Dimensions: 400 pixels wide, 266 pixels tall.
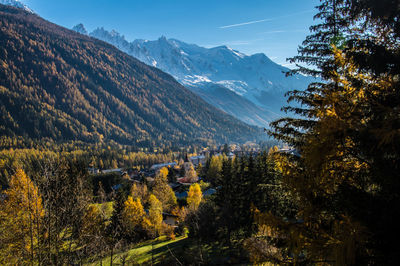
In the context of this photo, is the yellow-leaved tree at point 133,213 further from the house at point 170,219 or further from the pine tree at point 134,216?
the house at point 170,219

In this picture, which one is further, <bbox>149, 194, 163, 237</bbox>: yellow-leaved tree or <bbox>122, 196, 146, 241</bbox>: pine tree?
<bbox>149, 194, 163, 237</bbox>: yellow-leaved tree

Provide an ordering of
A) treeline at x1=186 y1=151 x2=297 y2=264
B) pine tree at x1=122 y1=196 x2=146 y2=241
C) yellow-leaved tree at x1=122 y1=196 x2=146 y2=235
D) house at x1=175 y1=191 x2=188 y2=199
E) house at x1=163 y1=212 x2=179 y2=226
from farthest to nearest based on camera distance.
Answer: house at x1=175 y1=191 x2=188 y2=199 → house at x1=163 y1=212 x2=179 y2=226 → yellow-leaved tree at x1=122 y1=196 x2=146 y2=235 → pine tree at x1=122 y1=196 x2=146 y2=241 → treeline at x1=186 y1=151 x2=297 y2=264

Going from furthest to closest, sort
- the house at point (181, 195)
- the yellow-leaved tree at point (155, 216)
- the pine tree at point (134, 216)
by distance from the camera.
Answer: the house at point (181, 195), the yellow-leaved tree at point (155, 216), the pine tree at point (134, 216)

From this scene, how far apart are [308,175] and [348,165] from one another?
114 cm

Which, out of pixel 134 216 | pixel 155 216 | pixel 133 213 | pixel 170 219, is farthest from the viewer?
pixel 170 219

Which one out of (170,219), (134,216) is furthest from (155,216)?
(170,219)

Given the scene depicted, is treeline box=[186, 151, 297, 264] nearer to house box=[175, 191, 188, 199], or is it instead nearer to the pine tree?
the pine tree

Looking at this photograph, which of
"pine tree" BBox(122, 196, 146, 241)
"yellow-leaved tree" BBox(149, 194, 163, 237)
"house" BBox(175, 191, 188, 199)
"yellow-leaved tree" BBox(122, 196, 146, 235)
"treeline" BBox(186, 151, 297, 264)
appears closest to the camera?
"treeline" BBox(186, 151, 297, 264)

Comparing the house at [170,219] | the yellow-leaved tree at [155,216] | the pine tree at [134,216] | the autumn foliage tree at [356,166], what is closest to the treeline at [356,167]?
the autumn foliage tree at [356,166]

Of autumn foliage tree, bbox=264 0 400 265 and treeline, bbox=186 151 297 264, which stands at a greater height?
autumn foliage tree, bbox=264 0 400 265

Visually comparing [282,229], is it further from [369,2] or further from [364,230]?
[369,2]

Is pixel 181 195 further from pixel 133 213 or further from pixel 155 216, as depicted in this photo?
pixel 133 213

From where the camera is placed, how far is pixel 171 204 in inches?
1762

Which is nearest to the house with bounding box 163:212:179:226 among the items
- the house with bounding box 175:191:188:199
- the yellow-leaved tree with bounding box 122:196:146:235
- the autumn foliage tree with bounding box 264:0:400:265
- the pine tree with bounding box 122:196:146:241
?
the pine tree with bounding box 122:196:146:241
